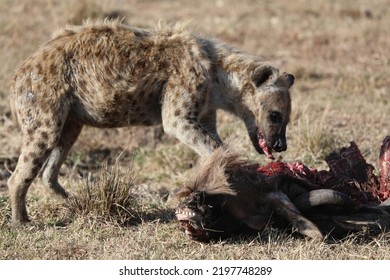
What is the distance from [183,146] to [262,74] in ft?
6.35

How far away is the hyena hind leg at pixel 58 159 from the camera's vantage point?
6.72 meters

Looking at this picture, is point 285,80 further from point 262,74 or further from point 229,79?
point 229,79

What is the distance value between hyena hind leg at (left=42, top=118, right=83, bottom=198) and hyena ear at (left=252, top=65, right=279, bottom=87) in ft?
4.88

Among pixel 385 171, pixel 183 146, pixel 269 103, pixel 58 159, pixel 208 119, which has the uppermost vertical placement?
pixel 269 103

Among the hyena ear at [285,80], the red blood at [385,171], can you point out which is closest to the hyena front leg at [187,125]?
the hyena ear at [285,80]

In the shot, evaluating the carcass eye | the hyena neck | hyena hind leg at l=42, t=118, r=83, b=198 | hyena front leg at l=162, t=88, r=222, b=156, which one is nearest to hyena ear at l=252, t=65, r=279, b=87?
the hyena neck

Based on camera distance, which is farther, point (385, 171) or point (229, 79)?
point (229, 79)

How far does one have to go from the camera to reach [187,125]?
6.37 metres

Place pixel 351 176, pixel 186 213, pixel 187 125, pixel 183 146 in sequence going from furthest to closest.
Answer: pixel 183 146, pixel 187 125, pixel 351 176, pixel 186 213

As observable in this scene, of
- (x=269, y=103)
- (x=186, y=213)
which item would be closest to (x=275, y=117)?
(x=269, y=103)

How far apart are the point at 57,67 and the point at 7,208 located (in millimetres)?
1195

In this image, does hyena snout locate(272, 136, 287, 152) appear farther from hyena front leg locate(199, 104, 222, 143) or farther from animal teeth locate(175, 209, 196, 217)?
animal teeth locate(175, 209, 196, 217)

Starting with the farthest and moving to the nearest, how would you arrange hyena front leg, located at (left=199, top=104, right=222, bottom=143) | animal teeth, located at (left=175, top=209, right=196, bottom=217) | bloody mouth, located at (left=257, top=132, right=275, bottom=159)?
bloody mouth, located at (left=257, top=132, right=275, bottom=159) < hyena front leg, located at (left=199, top=104, right=222, bottom=143) < animal teeth, located at (left=175, top=209, right=196, bottom=217)

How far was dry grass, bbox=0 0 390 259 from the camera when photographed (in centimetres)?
562
